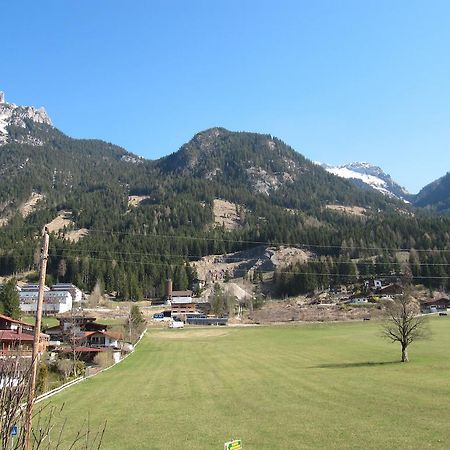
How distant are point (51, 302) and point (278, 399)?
12396cm

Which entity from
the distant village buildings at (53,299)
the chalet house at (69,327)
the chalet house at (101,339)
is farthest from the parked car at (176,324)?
the chalet house at (101,339)

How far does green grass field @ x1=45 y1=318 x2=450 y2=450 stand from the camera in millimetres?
20766

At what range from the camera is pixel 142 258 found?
193000mm

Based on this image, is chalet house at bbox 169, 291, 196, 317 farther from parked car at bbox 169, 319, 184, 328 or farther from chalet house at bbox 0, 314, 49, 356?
chalet house at bbox 0, 314, 49, 356

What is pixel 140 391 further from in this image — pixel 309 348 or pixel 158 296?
pixel 158 296

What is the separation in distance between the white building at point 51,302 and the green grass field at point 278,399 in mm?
84640

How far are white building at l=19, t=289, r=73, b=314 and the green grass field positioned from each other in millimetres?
84640

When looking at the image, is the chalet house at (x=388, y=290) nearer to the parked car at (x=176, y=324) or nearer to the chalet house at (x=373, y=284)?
the chalet house at (x=373, y=284)

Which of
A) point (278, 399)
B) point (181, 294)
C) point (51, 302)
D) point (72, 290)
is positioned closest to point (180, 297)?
point (181, 294)

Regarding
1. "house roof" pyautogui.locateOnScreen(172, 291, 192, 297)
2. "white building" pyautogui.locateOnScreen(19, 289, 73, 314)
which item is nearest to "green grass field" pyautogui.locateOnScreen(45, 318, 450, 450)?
"white building" pyautogui.locateOnScreen(19, 289, 73, 314)

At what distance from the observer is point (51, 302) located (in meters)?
139

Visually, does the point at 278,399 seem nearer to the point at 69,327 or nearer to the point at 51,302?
the point at 69,327

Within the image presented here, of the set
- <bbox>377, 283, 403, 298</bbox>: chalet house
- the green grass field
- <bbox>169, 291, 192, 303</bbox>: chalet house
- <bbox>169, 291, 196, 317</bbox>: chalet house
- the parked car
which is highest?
<bbox>377, 283, 403, 298</bbox>: chalet house

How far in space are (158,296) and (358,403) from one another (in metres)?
159
